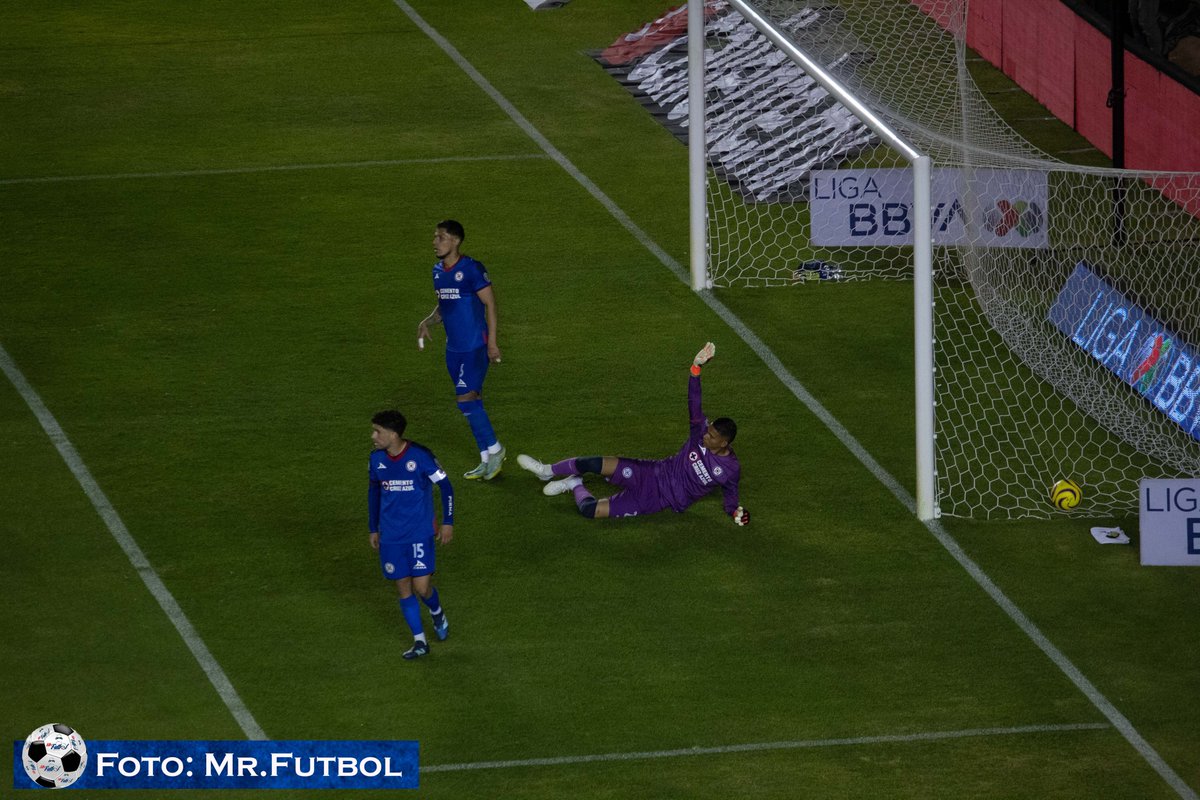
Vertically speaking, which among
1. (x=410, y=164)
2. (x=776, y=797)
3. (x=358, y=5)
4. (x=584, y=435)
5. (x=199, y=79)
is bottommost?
(x=776, y=797)

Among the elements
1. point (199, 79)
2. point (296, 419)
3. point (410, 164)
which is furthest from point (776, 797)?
point (199, 79)

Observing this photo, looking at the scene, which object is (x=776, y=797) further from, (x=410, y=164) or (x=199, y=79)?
(x=199, y=79)

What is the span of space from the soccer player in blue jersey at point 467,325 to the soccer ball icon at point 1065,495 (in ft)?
11.7

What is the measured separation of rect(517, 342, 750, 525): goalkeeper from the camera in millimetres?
11836

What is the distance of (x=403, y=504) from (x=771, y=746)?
2.27 meters

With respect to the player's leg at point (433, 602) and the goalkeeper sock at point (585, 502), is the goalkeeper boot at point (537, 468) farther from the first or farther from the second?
the player's leg at point (433, 602)

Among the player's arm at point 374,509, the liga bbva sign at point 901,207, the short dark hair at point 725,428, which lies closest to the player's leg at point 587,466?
the short dark hair at point 725,428

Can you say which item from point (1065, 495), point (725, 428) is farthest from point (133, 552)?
point (1065, 495)

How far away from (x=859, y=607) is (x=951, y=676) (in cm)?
89

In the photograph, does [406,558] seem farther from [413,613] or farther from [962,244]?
[962,244]

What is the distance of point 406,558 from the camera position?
10.2 meters

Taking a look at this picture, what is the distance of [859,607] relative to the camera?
36.3 ft

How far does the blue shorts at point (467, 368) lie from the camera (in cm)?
1233

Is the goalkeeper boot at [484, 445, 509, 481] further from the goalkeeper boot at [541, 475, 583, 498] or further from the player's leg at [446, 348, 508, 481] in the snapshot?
the goalkeeper boot at [541, 475, 583, 498]
